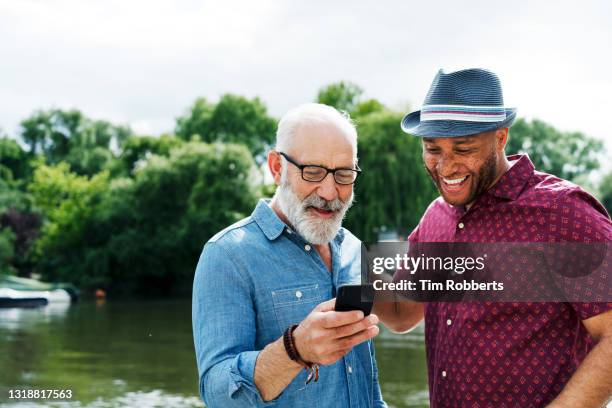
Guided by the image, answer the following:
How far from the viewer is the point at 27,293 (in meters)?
34.7

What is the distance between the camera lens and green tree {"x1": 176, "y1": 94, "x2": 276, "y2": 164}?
50.1m

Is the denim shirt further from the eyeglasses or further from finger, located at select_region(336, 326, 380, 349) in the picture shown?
finger, located at select_region(336, 326, 380, 349)

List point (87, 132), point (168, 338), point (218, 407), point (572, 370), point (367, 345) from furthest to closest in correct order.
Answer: point (87, 132) < point (168, 338) < point (367, 345) < point (572, 370) < point (218, 407)

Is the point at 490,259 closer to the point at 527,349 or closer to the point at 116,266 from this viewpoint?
the point at 527,349

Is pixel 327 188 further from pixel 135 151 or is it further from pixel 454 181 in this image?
pixel 135 151

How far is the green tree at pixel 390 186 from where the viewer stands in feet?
107

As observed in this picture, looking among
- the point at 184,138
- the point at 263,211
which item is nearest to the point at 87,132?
the point at 184,138

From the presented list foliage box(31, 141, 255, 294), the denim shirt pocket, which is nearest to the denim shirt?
the denim shirt pocket

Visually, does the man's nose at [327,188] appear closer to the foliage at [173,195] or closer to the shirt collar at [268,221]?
the shirt collar at [268,221]

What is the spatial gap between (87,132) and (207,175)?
23.1m

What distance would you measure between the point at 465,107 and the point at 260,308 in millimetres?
1042

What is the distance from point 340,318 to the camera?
88.3 inches

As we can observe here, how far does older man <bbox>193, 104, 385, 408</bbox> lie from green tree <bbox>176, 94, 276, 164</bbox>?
4619 centimetres

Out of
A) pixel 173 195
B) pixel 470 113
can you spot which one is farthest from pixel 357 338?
pixel 173 195
